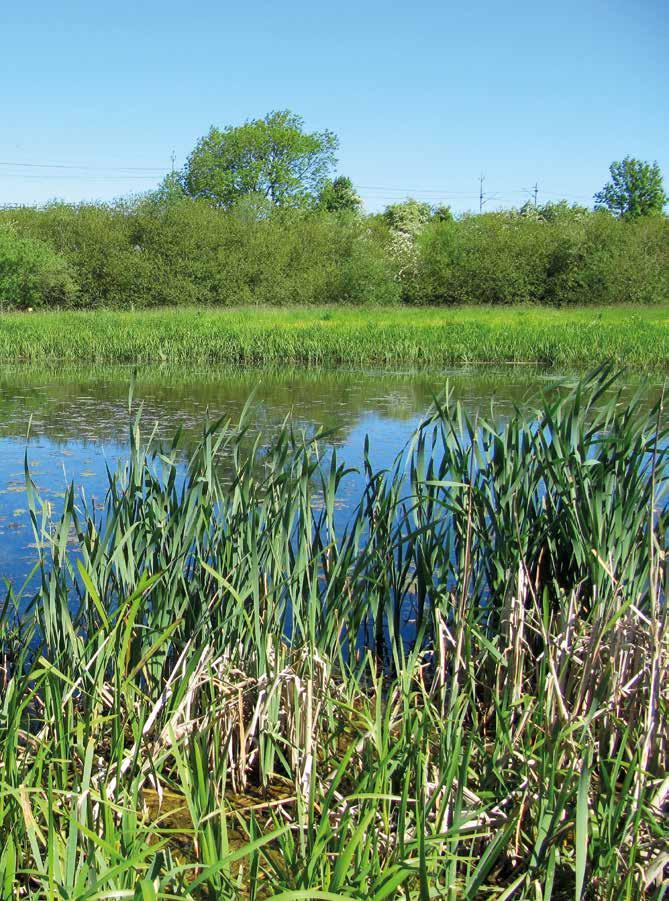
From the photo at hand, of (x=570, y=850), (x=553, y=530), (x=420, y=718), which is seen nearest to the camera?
(x=570, y=850)

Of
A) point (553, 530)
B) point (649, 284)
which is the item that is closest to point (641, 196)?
point (649, 284)

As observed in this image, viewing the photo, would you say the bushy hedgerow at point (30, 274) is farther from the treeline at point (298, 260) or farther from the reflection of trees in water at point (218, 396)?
the reflection of trees in water at point (218, 396)

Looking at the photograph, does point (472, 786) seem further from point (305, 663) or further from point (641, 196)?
point (641, 196)

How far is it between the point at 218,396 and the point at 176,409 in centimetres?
117

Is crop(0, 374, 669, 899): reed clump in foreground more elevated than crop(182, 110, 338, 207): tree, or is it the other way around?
crop(182, 110, 338, 207): tree

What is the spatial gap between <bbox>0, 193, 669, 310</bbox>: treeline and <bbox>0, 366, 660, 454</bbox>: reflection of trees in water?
11953 millimetres

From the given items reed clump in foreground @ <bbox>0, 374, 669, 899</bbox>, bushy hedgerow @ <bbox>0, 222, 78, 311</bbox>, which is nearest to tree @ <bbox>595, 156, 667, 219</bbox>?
bushy hedgerow @ <bbox>0, 222, 78, 311</bbox>

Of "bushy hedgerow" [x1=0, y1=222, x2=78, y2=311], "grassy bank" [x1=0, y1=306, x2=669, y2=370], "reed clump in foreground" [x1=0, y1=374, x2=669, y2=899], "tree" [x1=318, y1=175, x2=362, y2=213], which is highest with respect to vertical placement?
"tree" [x1=318, y1=175, x2=362, y2=213]

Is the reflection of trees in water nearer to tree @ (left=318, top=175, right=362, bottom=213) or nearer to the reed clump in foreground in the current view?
the reed clump in foreground

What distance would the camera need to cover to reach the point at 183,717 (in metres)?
2.25

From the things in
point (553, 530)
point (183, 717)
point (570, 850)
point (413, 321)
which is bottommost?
point (570, 850)

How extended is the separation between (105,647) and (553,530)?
147 centimetres

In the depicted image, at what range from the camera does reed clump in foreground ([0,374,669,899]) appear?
1546 millimetres

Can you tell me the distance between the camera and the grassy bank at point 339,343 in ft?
46.5
